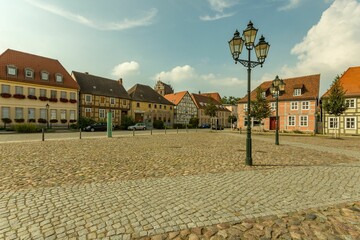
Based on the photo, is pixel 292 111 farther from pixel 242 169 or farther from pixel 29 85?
pixel 29 85

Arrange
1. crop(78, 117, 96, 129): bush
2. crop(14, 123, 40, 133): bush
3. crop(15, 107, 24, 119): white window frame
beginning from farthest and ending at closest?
crop(78, 117, 96, 129): bush → crop(15, 107, 24, 119): white window frame → crop(14, 123, 40, 133): bush

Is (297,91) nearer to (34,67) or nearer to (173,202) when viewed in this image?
(173,202)

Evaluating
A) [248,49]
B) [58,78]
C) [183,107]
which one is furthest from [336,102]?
[183,107]

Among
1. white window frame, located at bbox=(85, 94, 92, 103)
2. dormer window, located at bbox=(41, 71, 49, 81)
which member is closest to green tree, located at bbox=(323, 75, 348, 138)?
white window frame, located at bbox=(85, 94, 92, 103)

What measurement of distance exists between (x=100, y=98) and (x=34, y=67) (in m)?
12.1

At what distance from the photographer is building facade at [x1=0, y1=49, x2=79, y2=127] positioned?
31391 mm

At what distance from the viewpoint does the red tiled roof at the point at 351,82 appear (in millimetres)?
31009

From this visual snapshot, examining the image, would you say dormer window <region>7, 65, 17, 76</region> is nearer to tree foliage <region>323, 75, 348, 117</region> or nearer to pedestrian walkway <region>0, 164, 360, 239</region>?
pedestrian walkway <region>0, 164, 360, 239</region>

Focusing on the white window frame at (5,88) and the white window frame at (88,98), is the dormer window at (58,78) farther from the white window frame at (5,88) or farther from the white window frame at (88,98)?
the white window frame at (5,88)

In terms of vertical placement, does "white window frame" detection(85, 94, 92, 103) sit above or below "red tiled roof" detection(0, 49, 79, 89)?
below

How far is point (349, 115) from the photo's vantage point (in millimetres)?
31203

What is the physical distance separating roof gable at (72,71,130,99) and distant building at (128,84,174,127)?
10.5 ft

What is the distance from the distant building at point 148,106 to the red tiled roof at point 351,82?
35937 millimetres

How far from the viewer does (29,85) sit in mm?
33344
